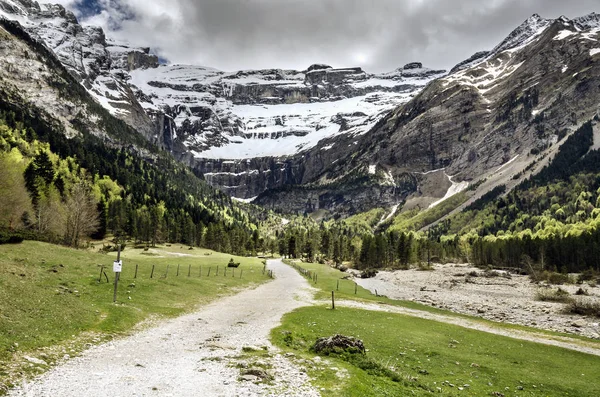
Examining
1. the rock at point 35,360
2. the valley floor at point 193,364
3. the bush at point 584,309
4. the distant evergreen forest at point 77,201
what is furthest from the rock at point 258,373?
the bush at point 584,309

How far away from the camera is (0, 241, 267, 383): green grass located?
59.6 feet

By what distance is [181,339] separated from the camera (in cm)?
2281

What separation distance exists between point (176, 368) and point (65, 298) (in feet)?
46.5

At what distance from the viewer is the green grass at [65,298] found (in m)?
18.2

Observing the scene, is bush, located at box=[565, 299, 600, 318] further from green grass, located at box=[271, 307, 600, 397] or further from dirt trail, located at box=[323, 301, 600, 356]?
green grass, located at box=[271, 307, 600, 397]

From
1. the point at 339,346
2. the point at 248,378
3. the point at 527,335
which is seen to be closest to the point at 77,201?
the point at 339,346

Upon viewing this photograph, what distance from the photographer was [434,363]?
69.9 feet

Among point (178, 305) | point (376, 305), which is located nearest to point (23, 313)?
point (178, 305)

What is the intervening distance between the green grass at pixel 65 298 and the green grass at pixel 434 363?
11.4m

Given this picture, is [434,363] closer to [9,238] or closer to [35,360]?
[35,360]

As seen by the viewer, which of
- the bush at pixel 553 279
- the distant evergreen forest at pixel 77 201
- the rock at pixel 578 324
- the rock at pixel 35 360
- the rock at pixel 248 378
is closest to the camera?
the rock at pixel 35 360

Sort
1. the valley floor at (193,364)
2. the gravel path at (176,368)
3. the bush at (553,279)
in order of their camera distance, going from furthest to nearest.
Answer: the bush at (553,279) < the valley floor at (193,364) < the gravel path at (176,368)

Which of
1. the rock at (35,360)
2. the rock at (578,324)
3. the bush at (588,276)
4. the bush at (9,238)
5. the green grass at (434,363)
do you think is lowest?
the rock at (578,324)

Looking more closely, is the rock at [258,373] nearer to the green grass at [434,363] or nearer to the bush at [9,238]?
the green grass at [434,363]
